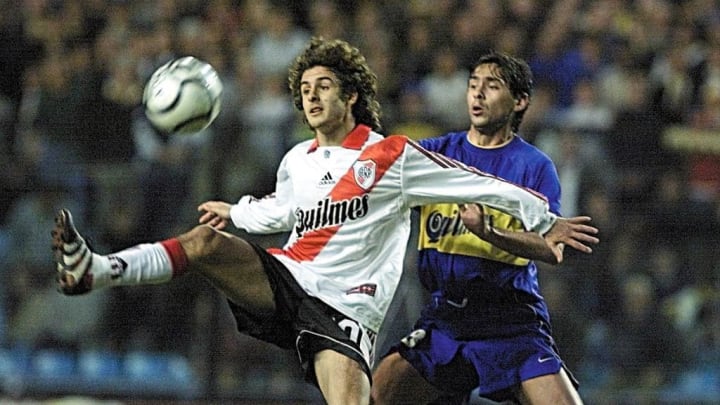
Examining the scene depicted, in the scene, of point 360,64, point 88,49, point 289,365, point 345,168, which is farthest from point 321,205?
point 88,49

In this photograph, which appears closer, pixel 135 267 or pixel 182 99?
pixel 135 267

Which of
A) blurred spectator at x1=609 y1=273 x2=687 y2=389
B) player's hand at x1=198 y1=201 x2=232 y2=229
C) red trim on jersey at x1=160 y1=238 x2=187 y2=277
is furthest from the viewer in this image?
blurred spectator at x1=609 y1=273 x2=687 y2=389

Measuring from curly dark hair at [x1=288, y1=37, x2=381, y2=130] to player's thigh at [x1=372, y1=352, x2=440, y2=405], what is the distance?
105cm

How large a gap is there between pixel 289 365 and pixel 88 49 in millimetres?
3152

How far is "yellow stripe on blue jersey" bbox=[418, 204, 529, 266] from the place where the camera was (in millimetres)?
6066

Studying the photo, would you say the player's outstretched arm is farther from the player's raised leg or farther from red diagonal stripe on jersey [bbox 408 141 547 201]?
the player's raised leg

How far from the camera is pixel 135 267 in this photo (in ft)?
17.2

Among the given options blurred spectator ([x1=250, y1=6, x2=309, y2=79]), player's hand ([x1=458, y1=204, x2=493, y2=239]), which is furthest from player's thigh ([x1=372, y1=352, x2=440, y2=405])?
blurred spectator ([x1=250, y1=6, x2=309, y2=79])

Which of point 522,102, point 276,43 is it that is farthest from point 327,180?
point 276,43

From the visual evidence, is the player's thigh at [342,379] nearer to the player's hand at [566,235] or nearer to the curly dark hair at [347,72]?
the player's hand at [566,235]

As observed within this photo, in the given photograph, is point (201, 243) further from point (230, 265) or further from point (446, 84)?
point (446, 84)

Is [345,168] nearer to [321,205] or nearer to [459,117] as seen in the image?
[321,205]

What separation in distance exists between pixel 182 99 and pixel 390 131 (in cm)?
388

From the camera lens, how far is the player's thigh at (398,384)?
242 inches
